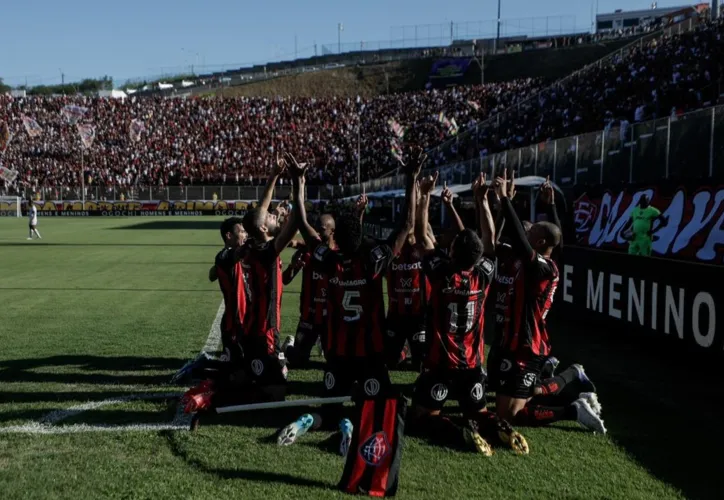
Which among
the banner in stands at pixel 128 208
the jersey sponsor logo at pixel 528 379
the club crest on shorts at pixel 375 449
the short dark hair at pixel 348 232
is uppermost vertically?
the short dark hair at pixel 348 232

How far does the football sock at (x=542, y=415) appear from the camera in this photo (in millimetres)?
5883

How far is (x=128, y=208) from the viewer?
59.1 meters

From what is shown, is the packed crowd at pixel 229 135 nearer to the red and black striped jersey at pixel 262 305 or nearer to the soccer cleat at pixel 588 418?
the red and black striped jersey at pixel 262 305

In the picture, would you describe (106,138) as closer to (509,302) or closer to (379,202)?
(379,202)

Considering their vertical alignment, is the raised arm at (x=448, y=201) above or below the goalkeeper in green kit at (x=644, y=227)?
above

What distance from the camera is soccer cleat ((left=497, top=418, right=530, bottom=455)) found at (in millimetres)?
5281

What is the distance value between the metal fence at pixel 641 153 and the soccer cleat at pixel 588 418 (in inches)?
372

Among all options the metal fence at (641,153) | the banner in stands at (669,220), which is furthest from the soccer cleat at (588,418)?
the metal fence at (641,153)

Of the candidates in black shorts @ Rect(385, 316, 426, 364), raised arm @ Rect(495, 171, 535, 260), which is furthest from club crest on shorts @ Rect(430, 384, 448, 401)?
black shorts @ Rect(385, 316, 426, 364)

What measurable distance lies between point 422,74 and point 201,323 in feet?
249

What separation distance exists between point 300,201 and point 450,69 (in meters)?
78.4

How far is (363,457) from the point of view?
4.62 meters

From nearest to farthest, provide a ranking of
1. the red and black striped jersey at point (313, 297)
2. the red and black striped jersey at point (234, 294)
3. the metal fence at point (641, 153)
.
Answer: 1. the red and black striped jersey at point (234, 294)
2. the red and black striped jersey at point (313, 297)
3. the metal fence at point (641, 153)

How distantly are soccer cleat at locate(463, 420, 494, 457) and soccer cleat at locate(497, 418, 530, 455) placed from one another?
13 centimetres
